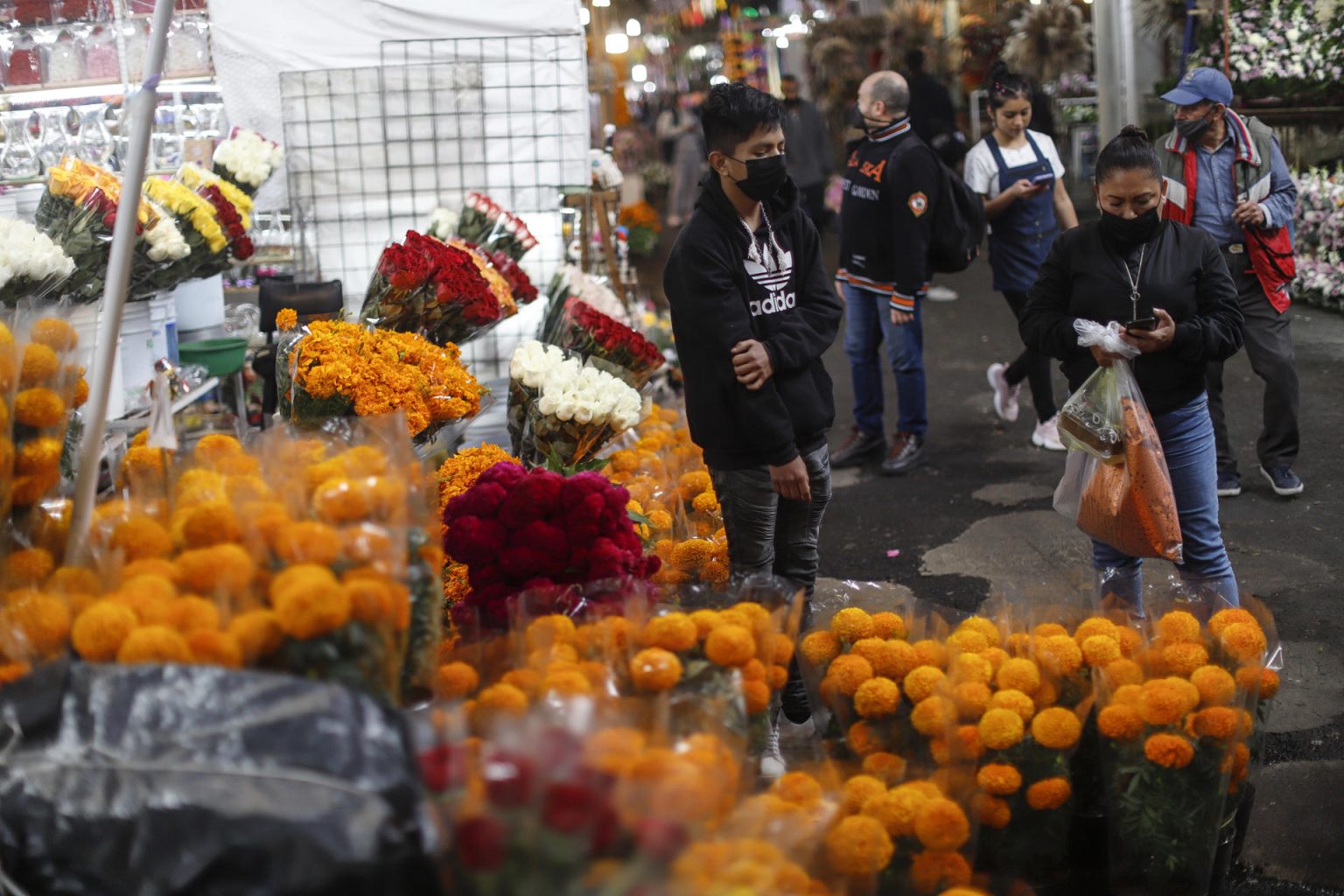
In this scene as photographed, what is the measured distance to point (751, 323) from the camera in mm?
3209

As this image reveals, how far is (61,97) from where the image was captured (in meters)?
5.69

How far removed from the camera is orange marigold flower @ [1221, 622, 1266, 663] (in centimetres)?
262

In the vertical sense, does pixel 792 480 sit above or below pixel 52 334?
below

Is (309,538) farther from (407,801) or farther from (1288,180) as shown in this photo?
(1288,180)

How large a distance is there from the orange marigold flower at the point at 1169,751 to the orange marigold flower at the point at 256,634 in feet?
5.42

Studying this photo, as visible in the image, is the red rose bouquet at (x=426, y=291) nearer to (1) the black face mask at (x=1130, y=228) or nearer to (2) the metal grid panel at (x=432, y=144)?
(2) the metal grid panel at (x=432, y=144)

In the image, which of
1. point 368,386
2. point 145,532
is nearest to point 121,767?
point 145,532

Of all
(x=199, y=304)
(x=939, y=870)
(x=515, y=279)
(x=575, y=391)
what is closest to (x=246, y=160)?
(x=199, y=304)

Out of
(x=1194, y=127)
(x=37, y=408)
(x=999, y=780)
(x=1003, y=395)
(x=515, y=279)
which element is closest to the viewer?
(x=37, y=408)

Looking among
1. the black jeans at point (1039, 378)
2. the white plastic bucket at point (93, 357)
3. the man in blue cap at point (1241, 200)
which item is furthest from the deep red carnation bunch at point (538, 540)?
the black jeans at point (1039, 378)

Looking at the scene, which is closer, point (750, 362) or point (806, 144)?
point (750, 362)

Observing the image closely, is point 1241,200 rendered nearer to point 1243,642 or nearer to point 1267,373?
point 1267,373

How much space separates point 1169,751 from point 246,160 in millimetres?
4460

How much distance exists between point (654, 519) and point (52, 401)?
1.86 m
